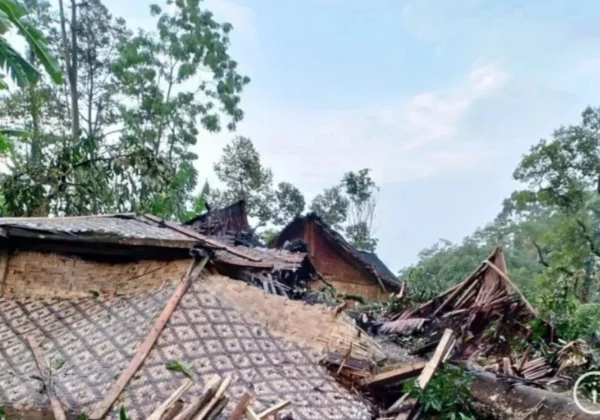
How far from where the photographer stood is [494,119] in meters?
19.4

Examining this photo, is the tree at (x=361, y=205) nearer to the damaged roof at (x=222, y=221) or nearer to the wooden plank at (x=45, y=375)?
the damaged roof at (x=222, y=221)

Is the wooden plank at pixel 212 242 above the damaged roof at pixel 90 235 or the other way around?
above

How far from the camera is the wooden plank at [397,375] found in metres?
4.11

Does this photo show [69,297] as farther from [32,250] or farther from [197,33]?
[197,33]

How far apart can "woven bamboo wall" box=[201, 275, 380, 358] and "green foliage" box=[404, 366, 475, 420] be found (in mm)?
687

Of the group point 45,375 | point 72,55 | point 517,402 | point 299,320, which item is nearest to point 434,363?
point 517,402

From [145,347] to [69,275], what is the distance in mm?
1602

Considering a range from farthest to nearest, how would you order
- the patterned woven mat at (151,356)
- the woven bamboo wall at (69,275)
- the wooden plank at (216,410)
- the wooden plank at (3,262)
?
the wooden plank at (3,262)
the woven bamboo wall at (69,275)
the patterned woven mat at (151,356)
the wooden plank at (216,410)

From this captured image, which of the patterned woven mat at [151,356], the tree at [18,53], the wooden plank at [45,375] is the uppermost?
the tree at [18,53]

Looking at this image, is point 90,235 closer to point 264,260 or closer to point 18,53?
point 264,260

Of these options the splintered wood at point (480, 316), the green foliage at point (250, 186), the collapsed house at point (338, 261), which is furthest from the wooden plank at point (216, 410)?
the green foliage at point (250, 186)

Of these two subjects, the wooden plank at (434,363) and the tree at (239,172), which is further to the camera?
the tree at (239,172)

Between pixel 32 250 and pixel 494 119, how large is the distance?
693 inches

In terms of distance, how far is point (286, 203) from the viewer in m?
20.4
